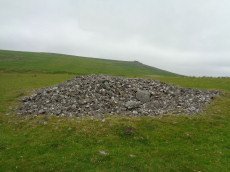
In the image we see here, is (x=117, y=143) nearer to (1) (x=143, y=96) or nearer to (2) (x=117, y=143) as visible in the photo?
(2) (x=117, y=143)

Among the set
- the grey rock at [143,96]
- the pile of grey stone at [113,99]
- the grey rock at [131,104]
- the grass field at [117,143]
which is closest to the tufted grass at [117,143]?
the grass field at [117,143]

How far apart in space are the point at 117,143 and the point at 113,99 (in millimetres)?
11377

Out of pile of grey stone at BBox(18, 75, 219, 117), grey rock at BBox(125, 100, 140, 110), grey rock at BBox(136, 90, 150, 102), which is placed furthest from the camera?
grey rock at BBox(136, 90, 150, 102)

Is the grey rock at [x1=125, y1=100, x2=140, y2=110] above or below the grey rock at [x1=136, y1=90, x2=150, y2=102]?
below

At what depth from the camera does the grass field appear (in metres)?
24.4

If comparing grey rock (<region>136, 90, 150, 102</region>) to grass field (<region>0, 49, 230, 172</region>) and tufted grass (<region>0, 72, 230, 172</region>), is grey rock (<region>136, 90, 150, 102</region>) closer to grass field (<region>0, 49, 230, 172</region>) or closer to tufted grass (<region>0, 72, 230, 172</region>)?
grass field (<region>0, 49, 230, 172</region>)

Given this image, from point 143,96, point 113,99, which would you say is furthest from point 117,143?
point 143,96

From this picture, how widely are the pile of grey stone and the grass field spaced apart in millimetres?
2437

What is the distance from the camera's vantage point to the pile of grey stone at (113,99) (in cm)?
3594

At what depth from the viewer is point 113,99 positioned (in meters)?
38.7

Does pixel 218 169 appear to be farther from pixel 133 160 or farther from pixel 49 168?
pixel 49 168

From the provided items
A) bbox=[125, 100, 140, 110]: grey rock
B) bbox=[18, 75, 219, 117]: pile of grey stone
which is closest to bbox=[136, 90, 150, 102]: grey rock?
bbox=[18, 75, 219, 117]: pile of grey stone

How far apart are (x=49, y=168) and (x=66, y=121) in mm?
8657

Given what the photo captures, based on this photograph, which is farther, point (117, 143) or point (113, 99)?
point (113, 99)
